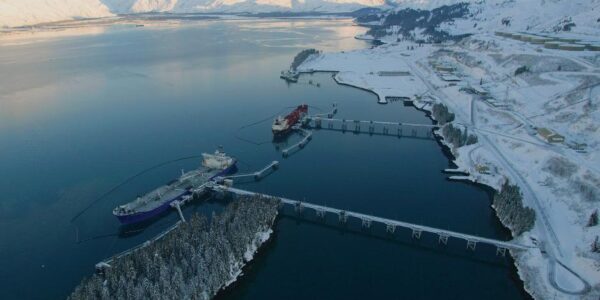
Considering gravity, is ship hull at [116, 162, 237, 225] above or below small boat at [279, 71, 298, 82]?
below

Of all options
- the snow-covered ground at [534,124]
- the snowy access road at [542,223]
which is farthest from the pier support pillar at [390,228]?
the snowy access road at [542,223]

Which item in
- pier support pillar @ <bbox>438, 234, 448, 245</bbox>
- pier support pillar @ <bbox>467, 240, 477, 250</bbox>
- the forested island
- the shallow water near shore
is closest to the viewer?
the forested island

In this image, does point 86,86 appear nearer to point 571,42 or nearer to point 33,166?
point 33,166

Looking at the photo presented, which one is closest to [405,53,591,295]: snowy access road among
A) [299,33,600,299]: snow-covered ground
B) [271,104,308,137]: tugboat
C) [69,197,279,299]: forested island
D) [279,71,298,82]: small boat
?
[299,33,600,299]: snow-covered ground

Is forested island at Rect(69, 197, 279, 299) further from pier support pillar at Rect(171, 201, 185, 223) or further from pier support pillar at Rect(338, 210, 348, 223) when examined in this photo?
pier support pillar at Rect(338, 210, 348, 223)

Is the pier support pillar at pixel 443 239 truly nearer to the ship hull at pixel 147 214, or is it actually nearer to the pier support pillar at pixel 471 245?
the pier support pillar at pixel 471 245

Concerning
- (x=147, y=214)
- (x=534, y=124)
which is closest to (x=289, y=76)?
(x=534, y=124)

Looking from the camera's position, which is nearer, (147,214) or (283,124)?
(147,214)

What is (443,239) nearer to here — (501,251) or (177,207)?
(501,251)
